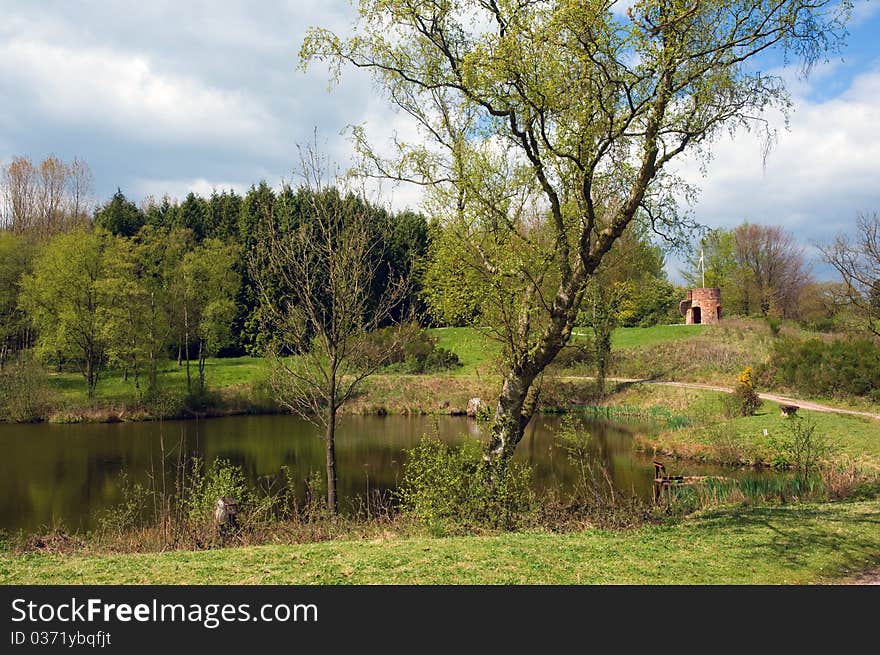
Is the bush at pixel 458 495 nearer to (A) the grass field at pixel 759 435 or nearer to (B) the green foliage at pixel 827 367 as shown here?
(A) the grass field at pixel 759 435

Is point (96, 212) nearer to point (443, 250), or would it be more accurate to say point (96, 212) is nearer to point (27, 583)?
point (443, 250)

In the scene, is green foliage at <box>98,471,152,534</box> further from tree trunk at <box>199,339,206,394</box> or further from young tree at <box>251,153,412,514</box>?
tree trunk at <box>199,339,206,394</box>

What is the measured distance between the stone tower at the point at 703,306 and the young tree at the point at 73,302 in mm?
38441

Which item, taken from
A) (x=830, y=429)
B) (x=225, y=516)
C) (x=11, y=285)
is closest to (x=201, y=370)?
(x=11, y=285)

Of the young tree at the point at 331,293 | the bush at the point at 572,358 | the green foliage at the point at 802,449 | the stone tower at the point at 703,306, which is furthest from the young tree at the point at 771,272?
the young tree at the point at 331,293

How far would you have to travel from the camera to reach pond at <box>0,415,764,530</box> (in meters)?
15.9

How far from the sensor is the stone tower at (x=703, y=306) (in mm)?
46562

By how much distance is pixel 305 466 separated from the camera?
781 inches

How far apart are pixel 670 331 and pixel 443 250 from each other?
34.8 meters

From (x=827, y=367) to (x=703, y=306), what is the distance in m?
21.0

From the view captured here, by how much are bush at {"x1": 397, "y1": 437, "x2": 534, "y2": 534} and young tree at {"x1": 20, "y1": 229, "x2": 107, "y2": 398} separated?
28379mm
